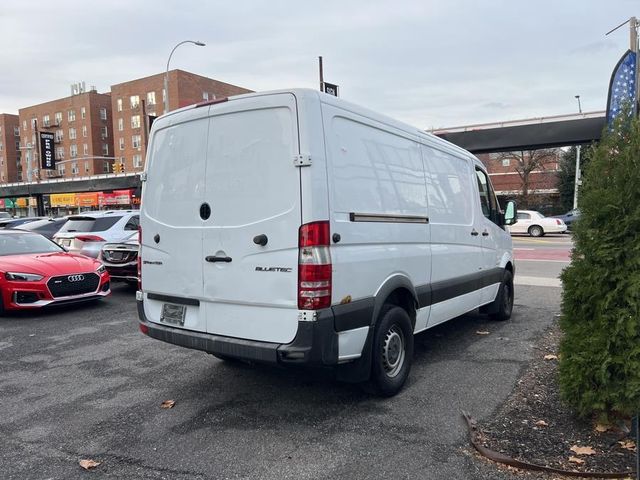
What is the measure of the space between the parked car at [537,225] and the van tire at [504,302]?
78.0 ft

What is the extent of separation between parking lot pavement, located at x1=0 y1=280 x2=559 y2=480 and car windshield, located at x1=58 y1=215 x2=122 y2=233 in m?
4.80

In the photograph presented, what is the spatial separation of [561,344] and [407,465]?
58.8 inches

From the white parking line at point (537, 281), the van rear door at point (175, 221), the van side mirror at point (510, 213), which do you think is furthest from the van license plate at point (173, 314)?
the white parking line at point (537, 281)

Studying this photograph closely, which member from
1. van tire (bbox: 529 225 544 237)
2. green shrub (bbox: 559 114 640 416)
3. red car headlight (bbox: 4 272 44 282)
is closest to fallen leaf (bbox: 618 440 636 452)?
green shrub (bbox: 559 114 640 416)

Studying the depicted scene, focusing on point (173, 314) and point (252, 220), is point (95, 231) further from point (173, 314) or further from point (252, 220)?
point (252, 220)

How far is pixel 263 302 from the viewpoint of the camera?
3.86 m

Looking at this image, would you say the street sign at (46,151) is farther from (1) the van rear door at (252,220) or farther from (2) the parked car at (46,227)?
(1) the van rear door at (252,220)

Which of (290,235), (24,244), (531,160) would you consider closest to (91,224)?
(24,244)

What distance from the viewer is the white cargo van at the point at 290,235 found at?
3.71 metres

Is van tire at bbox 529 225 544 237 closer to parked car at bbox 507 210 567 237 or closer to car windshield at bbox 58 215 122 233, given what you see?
parked car at bbox 507 210 567 237

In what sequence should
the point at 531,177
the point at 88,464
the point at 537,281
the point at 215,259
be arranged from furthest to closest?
the point at 531,177 → the point at 537,281 → the point at 215,259 → the point at 88,464

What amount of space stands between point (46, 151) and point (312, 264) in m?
60.9

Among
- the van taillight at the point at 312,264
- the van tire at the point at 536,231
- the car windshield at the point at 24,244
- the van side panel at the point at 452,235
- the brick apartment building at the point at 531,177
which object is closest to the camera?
the van taillight at the point at 312,264

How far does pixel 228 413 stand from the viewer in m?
4.21
